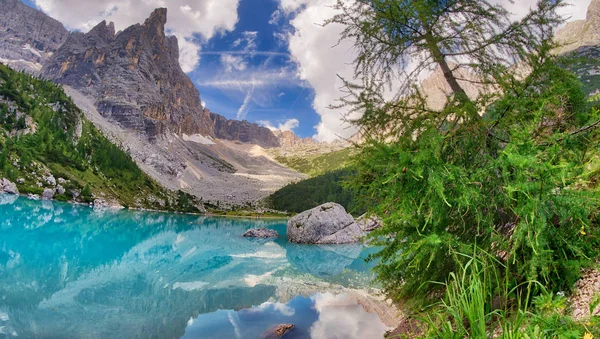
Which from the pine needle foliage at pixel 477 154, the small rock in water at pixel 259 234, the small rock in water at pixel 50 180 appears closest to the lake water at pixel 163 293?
the pine needle foliage at pixel 477 154

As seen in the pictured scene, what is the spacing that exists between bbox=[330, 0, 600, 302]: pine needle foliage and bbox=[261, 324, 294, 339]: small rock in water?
7.73m

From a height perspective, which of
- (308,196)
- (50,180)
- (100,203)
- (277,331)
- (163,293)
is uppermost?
(50,180)

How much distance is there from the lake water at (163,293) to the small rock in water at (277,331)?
0.87ft

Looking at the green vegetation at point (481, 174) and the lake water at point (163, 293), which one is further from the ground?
the green vegetation at point (481, 174)

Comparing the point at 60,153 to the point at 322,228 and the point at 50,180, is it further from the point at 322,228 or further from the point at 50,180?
the point at 322,228

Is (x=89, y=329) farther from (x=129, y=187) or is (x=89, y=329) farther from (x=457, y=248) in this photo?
(x=129, y=187)

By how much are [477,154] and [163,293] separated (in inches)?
706

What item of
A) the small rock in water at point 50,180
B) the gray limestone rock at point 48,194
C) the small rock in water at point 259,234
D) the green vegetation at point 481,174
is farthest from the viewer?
the small rock in water at point 50,180

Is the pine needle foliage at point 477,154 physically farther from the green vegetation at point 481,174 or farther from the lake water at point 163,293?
the lake water at point 163,293

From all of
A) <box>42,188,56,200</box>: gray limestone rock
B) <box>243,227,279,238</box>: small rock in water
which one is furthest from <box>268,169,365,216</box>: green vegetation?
<box>42,188,56,200</box>: gray limestone rock

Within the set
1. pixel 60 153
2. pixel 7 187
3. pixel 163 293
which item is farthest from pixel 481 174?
pixel 60 153

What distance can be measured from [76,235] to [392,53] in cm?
4171

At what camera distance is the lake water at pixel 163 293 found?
41.4ft

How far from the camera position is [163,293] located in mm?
17812
